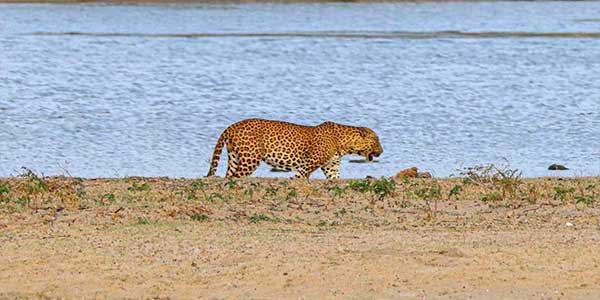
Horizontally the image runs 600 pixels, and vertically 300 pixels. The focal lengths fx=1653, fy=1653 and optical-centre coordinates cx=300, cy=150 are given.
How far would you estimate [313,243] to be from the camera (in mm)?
9641

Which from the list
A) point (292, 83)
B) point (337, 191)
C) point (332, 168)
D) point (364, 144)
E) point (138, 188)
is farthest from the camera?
point (292, 83)

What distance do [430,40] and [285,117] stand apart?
14.6 metres

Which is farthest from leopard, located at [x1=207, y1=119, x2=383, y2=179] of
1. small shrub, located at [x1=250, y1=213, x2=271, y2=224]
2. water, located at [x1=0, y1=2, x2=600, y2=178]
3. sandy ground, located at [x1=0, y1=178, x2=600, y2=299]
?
small shrub, located at [x1=250, y1=213, x2=271, y2=224]

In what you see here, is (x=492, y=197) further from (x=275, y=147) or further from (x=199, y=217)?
(x=275, y=147)

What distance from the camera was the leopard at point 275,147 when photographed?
1423 cm

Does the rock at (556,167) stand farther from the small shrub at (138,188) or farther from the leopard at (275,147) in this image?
the small shrub at (138,188)

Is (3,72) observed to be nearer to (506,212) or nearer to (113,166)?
(113,166)

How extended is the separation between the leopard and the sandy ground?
2.60 m

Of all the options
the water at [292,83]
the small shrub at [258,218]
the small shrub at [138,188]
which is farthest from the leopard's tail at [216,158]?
the small shrub at [258,218]

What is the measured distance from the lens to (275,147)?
14.3 metres

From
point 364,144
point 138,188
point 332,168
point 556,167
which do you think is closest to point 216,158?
point 332,168

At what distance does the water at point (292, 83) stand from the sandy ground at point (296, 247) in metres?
4.88

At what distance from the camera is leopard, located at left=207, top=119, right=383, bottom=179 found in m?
14.2

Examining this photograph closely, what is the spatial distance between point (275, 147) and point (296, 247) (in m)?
4.84
